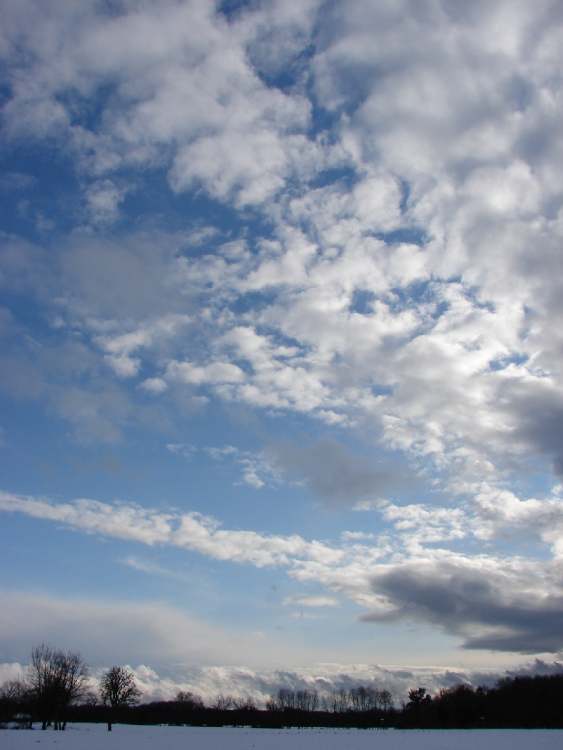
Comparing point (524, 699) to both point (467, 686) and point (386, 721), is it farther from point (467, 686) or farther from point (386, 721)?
point (386, 721)

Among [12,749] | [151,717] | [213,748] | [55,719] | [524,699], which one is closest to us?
[12,749]

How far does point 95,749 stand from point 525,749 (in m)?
36.9

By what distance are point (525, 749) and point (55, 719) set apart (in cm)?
7144

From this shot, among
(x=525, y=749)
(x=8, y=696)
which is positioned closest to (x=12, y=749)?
(x=525, y=749)

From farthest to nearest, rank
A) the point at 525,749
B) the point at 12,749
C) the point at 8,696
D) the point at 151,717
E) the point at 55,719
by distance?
the point at 151,717 < the point at 8,696 < the point at 55,719 < the point at 525,749 < the point at 12,749

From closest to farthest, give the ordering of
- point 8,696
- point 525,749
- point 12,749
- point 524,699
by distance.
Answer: point 12,749 < point 525,749 < point 8,696 < point 524,699

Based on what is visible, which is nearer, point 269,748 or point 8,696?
point 269,748

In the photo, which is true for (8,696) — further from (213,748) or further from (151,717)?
(213,748)

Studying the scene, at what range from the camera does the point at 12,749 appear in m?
43.1

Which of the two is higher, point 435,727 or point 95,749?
point 95,749

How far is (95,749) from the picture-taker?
4534 cm

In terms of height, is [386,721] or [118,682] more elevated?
[118,682]

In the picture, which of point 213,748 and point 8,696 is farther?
point 8,696

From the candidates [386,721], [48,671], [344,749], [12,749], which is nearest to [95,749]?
[12,749]
